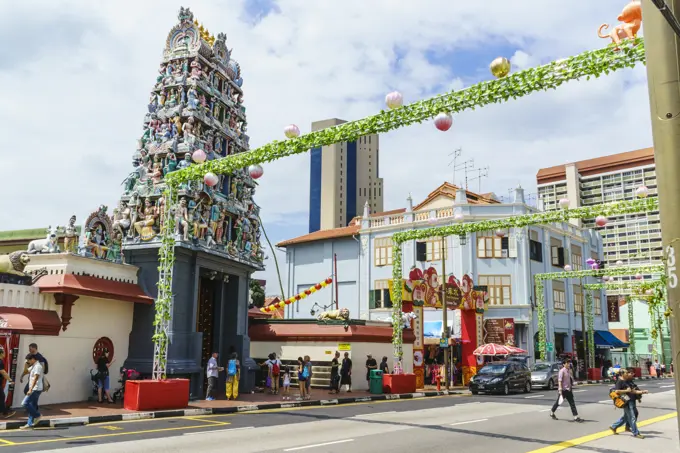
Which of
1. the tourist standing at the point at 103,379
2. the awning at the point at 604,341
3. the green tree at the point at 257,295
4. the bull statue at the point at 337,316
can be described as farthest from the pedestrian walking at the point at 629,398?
the awning at the point at 604,341

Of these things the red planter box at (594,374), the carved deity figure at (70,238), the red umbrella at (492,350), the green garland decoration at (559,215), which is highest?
the green garland decoration at (559,215)

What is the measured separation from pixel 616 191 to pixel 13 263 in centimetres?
10420

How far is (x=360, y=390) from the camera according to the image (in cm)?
2669

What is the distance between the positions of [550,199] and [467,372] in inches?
3282

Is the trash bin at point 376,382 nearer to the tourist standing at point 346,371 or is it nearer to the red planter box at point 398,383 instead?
the red planter box at point 398,383

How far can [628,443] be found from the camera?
12.2m

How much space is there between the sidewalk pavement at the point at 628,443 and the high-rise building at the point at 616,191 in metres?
88.4

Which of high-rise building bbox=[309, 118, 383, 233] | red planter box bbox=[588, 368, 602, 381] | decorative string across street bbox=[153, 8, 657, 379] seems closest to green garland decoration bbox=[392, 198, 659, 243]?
decorative string across street bbox=[153, 8, 657, 379]

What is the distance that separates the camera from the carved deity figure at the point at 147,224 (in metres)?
21.1

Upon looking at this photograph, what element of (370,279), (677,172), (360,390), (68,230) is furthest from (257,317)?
(677,172)

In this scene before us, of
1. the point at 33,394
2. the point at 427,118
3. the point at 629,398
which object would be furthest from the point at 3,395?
the point at 629,398

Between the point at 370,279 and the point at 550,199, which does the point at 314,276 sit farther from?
the point at 550,199

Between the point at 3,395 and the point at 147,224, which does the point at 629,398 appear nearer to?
the point at 3,395

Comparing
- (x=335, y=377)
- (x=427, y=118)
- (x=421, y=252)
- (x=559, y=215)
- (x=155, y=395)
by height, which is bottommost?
(x=335, y=377)
